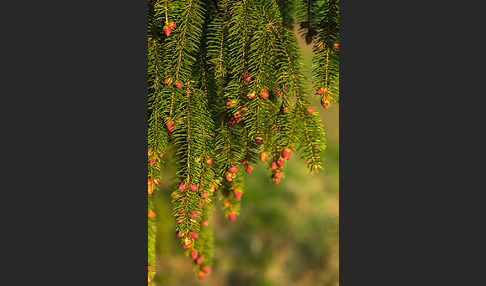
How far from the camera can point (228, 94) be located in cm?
93

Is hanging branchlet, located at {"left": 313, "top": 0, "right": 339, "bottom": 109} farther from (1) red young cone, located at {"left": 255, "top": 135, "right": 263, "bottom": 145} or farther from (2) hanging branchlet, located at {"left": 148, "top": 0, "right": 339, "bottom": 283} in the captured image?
(1) red young cone, located at {"left": 255, "top": 135, "right": 263, "bottom": 145}

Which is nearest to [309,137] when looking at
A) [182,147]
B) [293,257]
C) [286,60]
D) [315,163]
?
[315,163]

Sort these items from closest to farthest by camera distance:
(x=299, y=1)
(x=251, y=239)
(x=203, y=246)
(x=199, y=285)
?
(x=299, y=1)
(x=203, y=246)
(x=199, y=285)
(x=251, y=239)

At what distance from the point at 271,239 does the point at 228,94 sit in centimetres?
177

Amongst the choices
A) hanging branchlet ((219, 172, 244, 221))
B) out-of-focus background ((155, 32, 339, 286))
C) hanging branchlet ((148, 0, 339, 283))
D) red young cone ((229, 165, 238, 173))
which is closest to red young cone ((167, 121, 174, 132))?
hanging branchlet ((148, 0, 339, 283))

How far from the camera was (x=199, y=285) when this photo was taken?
93.6 inches

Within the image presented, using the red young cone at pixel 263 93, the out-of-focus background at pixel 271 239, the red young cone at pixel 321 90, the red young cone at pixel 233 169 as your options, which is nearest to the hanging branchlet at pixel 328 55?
the red young cone at pixel 321 90

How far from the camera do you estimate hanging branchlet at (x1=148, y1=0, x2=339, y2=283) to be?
0.93m

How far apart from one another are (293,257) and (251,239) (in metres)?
0.28

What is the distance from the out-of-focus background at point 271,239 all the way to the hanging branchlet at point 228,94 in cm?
113

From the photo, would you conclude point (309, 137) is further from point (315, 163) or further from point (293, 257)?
point (293, 257)

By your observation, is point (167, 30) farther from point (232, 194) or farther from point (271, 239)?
point (271, 239)

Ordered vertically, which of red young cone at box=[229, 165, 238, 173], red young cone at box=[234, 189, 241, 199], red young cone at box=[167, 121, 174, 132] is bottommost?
red young cone at box=[229, 165, 238, 173]

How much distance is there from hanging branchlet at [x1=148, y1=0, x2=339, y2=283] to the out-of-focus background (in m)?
1.13
